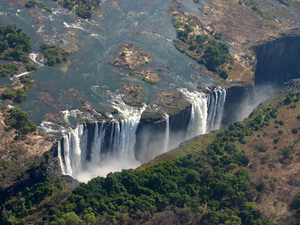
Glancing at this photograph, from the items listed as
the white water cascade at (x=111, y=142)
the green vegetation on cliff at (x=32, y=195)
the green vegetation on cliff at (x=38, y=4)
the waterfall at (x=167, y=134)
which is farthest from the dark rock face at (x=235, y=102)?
the green vegetation on cliff at (x=38, y=4)

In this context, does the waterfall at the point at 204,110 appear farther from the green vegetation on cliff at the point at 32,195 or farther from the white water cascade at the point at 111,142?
the green vegetation on cliff at the point at 32,195

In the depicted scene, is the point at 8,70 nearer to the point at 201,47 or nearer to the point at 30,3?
the point at 30,3

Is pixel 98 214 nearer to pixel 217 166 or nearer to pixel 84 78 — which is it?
pixel 217 166

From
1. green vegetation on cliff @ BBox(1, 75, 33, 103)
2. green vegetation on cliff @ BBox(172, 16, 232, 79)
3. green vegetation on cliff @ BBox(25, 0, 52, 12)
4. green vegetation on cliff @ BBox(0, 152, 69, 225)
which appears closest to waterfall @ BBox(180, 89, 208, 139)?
green vegetation on cliff @ BBox(172, 16, 232, 79)

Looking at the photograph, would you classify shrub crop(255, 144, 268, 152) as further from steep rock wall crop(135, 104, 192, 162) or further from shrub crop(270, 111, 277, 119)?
steep rock wall crop(135, 104, 192, 162)

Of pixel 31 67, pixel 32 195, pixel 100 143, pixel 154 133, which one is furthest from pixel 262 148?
pixel 31 67

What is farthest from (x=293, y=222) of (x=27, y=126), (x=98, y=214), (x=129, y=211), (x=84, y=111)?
(x=27, y=126)
